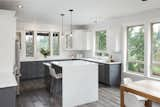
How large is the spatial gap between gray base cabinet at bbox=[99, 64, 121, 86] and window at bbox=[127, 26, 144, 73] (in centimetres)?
45

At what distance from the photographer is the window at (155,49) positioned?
439 centimetres

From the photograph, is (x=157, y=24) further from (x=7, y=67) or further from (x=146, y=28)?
(x=7, y=67)

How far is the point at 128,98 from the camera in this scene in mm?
2516

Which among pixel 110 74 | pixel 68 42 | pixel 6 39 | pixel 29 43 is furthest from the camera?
pixel 68 42

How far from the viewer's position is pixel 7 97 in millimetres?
2297

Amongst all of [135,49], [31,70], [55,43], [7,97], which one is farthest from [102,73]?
[7,97]

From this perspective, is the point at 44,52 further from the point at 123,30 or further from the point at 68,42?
the point at 123,30

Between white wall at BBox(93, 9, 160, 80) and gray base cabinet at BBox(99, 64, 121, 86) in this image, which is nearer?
white wall at BBox(93, 9, 160, 80)

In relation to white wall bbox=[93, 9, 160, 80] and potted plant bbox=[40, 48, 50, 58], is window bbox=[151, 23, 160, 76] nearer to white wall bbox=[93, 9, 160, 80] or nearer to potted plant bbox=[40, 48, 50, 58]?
white wall bbox=[93, 9, 160, 80]

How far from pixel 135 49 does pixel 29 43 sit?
4.46 m

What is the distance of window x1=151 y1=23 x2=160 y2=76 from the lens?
14.4ft

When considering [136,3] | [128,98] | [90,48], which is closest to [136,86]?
[128,98]

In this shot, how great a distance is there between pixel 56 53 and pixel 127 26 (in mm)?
3600

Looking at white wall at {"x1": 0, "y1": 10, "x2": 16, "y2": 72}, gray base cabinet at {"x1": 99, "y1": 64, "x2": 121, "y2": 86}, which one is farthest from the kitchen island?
gray base cabinet at {"x1": 99, "y1": 64, "x2": 121, "y2": 86}
